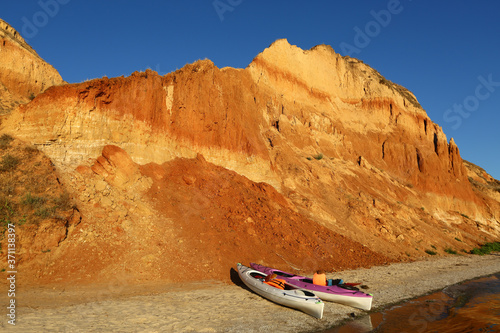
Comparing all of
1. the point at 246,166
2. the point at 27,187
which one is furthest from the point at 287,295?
the point at 246,166

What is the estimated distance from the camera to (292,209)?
70.0 feet

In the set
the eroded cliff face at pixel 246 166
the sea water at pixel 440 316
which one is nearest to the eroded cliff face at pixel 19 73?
the eroded cliff face at pixel 246 166

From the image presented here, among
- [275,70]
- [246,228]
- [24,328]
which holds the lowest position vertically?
[24,328]

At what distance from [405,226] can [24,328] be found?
27.4 metres

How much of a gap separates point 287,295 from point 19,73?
29.5 metres

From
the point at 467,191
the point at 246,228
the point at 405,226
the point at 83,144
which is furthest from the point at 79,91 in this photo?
the point at 467,191

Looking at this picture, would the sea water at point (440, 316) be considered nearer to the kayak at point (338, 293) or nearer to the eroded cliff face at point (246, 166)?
the kayak at point (338, 293)

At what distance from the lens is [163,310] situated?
10.0m

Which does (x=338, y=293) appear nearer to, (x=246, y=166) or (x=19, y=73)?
(x=246, y=166)

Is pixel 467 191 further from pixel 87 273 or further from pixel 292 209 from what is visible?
pixel 87 273

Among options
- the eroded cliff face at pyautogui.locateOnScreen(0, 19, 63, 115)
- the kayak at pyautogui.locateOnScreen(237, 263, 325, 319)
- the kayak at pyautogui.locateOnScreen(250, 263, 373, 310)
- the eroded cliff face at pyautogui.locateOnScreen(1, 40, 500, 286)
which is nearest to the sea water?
the kayak at pyautogui.locateOnScreen(250, 263, 373, 310)

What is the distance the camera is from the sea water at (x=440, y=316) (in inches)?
423

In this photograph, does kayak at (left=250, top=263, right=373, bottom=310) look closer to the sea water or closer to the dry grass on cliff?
the sea water

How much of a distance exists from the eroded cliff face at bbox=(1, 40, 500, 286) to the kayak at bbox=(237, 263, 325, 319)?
7.04ft
